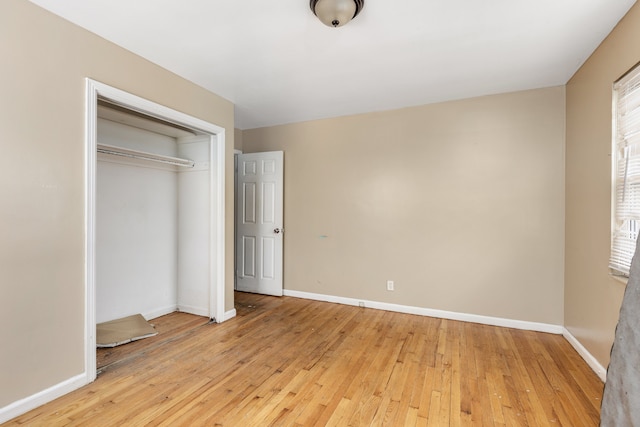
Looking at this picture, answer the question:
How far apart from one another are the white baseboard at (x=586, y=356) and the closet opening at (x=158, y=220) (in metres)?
3.31

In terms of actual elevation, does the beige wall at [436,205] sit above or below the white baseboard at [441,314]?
above

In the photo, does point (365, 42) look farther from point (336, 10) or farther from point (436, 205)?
point (436, 205)

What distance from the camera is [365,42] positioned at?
2.18m

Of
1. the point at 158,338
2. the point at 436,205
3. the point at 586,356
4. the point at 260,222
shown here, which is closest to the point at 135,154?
the point at 158,338

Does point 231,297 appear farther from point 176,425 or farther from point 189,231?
point 176,425

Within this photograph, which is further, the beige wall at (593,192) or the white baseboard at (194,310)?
the white baseboard at (194,310)

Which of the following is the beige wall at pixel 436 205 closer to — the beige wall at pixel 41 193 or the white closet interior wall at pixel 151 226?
the white closet interior wall at pixel 151 226

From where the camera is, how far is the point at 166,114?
2613 mm

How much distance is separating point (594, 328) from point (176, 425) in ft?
9.98

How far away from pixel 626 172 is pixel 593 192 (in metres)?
0.42

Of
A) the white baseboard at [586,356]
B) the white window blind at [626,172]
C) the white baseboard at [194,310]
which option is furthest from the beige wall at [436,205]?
the white baseboard at [194,310]

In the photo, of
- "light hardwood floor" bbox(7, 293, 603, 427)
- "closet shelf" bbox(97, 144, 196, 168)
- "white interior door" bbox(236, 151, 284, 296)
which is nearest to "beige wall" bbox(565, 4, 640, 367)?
"light hardwood floor" bbox(7, 293, 603, 427)

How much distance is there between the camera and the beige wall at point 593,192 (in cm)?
200

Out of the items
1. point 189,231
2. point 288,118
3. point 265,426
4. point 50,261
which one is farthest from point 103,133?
point 265,426
